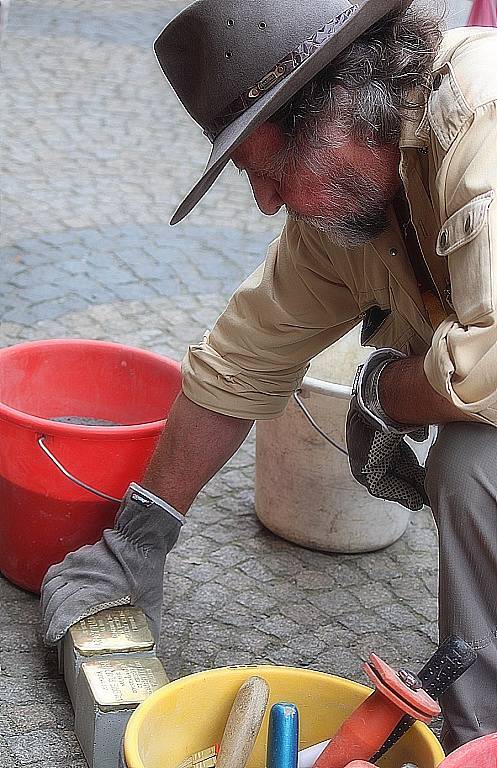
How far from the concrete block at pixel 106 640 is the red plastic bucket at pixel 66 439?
26 cm

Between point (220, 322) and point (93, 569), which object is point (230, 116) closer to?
point (220, 322)

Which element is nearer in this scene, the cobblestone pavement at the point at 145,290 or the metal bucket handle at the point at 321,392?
the cobblestone pavement at the point at 145,290

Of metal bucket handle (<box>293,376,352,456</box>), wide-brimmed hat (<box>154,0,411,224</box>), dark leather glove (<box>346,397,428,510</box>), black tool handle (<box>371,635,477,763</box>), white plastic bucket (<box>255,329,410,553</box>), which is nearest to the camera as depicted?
black tool handle (<box>371,635,477,763</box>)

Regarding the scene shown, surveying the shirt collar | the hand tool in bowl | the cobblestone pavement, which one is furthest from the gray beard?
the hand tool in bowl

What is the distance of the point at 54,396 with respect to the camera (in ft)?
8.96

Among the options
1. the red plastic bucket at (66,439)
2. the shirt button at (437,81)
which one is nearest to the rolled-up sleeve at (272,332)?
the red plastic bucket at (66,439)

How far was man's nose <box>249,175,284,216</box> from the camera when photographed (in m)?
1.94

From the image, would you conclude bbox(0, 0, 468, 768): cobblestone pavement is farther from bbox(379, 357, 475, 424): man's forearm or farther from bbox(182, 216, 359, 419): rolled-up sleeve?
bbox(379, 357, 475, 424): man's forearm

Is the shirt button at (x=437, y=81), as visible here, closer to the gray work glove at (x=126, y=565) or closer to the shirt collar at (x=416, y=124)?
the shirt collar at (x=416, y=124)

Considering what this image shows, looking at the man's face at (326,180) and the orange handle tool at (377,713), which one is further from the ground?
the man's face at (326,180)

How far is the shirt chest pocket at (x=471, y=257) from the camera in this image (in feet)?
5.42

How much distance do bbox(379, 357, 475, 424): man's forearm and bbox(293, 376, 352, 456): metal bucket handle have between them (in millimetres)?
514

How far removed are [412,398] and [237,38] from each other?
668 mm

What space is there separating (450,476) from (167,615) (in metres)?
0.94
